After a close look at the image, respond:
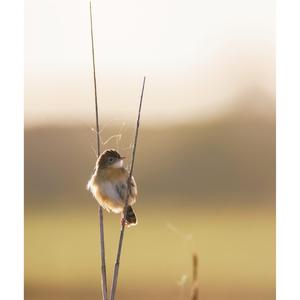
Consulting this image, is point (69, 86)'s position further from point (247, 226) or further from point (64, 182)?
point (247, 226)

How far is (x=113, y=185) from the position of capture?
164 centimetres

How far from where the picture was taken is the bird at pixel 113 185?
1639 millimetres

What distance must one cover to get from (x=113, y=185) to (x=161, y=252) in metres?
0.31

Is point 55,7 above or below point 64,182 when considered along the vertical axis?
above

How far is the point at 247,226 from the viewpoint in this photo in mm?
1787

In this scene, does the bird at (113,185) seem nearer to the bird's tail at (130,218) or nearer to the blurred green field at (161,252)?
the bird's tail at (130,218)

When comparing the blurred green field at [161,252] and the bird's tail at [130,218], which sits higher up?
the bird's tail at [130,218]

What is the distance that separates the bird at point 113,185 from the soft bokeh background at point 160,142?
4.7 inches

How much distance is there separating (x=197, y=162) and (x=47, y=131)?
1.67 feet

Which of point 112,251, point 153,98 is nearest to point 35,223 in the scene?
point 112,251

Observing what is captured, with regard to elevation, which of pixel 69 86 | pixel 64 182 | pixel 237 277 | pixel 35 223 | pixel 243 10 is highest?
pixel 243 10

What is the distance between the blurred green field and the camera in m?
1.77
